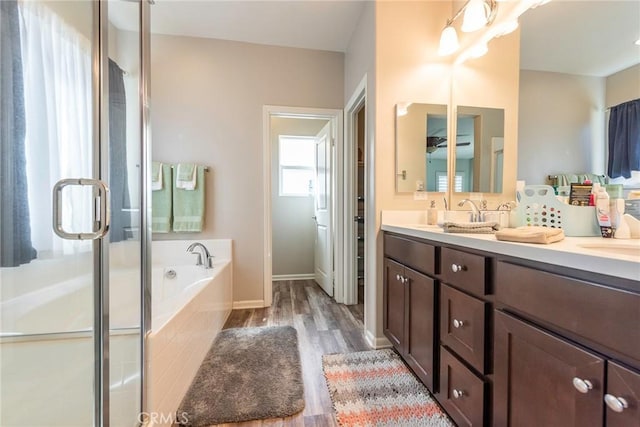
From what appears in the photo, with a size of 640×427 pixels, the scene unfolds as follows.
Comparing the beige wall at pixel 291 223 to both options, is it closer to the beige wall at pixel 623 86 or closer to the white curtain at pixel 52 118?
the white curtain at pixel 52 118

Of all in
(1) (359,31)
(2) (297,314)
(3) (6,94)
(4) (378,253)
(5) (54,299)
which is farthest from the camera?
(2) (297,314)

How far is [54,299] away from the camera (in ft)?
4.17

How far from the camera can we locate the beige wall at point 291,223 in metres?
3.68

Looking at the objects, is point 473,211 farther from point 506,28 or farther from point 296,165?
point 296,165

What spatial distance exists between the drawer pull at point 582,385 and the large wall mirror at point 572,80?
0.95 meters

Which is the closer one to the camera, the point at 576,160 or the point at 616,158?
the point at 616,158

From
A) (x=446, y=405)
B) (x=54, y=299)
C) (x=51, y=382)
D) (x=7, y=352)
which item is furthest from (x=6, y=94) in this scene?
(x=446, y=405)

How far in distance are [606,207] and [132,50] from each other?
2138 mm

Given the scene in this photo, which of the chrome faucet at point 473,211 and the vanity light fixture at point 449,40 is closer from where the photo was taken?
the chrome faucet at point 473,211

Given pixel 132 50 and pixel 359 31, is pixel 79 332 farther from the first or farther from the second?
pixel 359 31

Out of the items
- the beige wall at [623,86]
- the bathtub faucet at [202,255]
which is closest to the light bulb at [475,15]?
the beige wall at [623,86]

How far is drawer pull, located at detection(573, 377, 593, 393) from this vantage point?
0.62m

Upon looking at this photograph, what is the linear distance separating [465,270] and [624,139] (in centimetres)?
81

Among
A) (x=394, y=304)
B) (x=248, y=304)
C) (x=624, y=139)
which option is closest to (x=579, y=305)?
(x=624, y=139)
